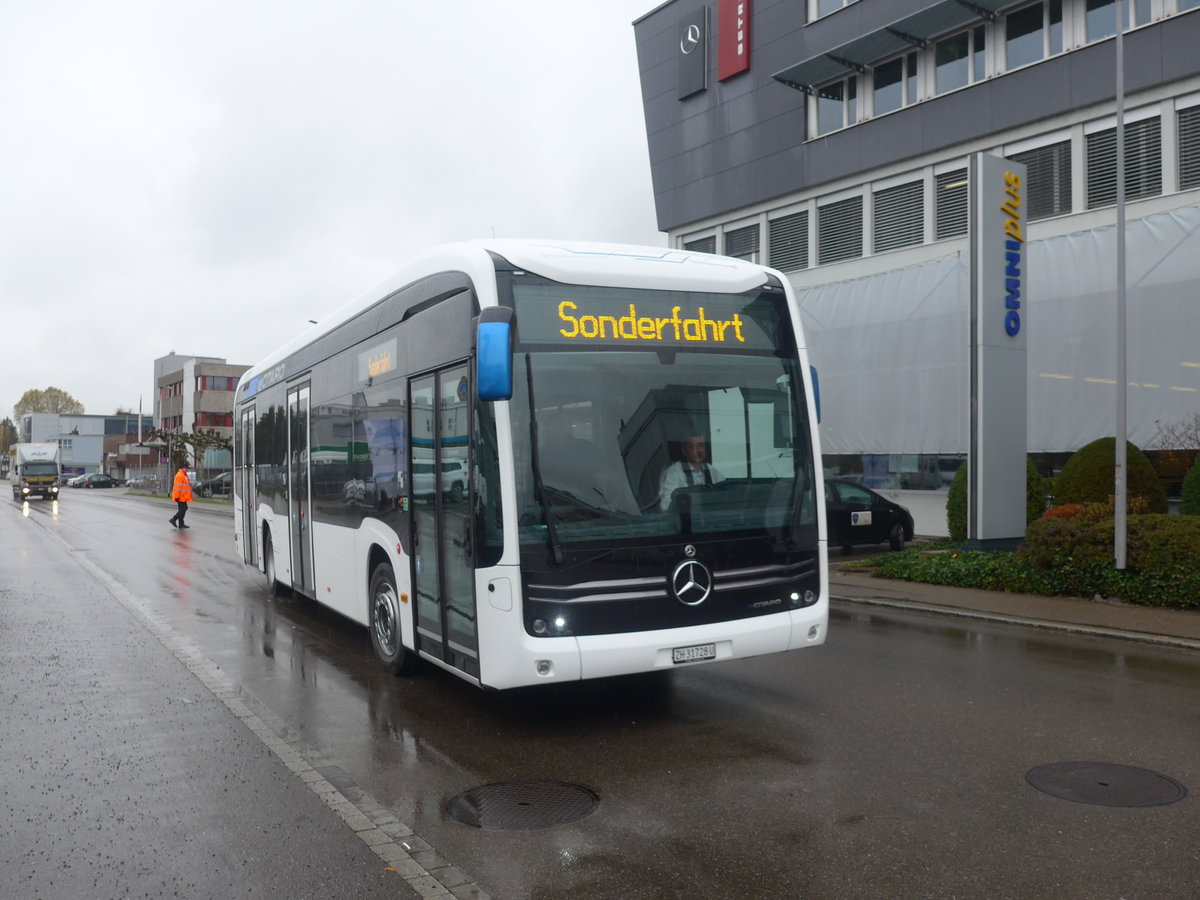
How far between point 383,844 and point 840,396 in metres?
21.7

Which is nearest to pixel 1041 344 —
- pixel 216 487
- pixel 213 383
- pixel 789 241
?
pixel 789 241

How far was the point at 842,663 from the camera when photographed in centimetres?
915

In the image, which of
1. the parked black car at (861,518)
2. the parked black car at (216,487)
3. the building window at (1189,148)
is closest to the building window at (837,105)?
the building window at (1189,148)

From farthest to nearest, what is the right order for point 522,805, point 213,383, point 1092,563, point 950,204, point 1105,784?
point 213,383 → point 950,204 → point 1092,563 → point 1105,784 → point 522,805

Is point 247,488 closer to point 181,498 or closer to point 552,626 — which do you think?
point 552,626

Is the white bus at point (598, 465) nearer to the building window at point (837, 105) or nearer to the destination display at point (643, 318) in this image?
the destination display at point (643, 318)

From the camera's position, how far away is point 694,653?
6.61m

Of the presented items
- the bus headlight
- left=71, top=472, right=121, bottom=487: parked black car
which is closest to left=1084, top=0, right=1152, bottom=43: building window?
the bus headlight

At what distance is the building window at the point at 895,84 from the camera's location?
2380 cm

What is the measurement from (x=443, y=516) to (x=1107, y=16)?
18.9m

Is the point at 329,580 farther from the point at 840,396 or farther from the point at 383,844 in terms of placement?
the point at 840,396

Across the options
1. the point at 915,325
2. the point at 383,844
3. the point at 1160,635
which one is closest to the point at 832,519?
the point at 915,325

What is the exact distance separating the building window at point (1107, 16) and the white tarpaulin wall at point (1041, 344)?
145 inches

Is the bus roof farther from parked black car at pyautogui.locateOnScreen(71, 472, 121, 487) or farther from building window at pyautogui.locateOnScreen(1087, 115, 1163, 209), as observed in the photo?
parked black car at pyautogui.locateOnScreen(71, 472, 121, 487)
